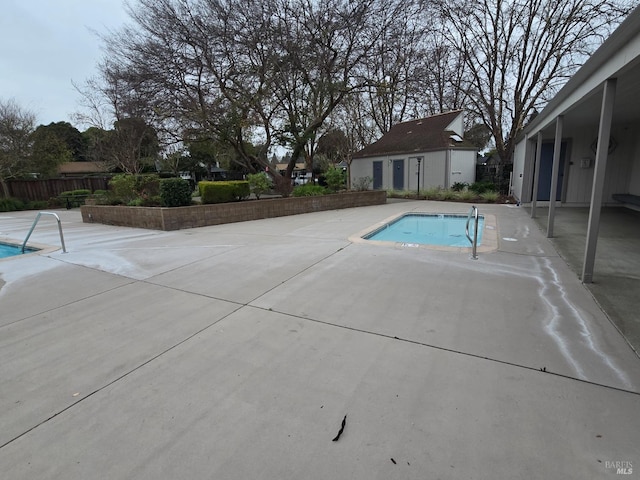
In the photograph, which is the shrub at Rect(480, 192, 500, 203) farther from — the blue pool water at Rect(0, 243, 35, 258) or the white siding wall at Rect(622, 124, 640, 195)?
the blue pool water at Rect(0, 243, 35, 258)

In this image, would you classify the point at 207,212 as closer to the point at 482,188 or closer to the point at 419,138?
the point at 482,188

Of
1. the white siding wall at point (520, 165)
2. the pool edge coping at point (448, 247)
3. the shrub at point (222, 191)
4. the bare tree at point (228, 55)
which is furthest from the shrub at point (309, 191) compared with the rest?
the white siding wall at point (520, 165)

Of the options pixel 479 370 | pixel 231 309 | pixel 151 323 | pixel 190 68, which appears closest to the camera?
pixel 479 370

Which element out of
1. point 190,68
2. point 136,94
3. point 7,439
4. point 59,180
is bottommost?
point 7,439

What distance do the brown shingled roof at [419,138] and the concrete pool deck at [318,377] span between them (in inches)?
529

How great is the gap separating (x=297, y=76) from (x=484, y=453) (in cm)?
1399

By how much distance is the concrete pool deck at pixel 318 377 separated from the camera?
160 centimetres

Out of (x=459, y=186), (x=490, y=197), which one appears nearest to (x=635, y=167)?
(x=490, y=197)

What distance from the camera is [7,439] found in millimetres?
1775

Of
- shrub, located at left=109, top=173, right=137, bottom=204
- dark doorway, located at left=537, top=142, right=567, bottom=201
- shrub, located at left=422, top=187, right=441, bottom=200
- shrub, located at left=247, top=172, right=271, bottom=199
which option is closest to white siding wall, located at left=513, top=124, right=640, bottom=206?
dark doorway, located at left=537, top=142, right=567, bottom=201

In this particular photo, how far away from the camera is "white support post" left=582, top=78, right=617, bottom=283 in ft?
11.7

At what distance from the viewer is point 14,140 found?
17672 mm

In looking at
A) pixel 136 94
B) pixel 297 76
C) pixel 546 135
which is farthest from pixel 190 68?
pixel 546 135

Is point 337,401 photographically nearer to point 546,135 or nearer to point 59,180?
point 546,135
